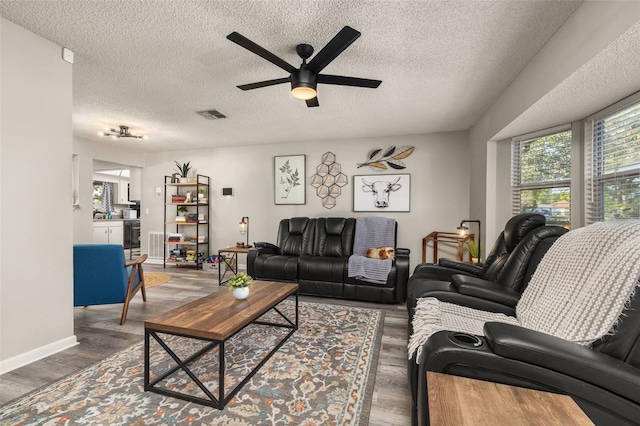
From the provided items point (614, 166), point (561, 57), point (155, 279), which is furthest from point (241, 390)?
point (155, 279)

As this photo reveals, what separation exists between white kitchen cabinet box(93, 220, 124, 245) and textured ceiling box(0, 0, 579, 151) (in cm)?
375

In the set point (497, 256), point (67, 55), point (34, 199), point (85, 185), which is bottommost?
point (497, 256)

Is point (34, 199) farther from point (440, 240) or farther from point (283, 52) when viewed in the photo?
point (440, 240)

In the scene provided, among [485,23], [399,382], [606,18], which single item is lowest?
[399,382]

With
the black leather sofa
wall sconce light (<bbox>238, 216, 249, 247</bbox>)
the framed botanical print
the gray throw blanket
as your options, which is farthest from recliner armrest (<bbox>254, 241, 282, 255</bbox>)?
the gray throw blanket

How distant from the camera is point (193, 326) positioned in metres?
1.72

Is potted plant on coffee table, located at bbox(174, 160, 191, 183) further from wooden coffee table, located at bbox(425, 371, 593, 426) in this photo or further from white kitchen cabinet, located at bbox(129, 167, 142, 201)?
wooden coffee table, located at bbox(425, 371, 593, 426)

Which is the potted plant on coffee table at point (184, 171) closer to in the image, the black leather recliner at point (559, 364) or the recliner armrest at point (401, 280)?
the recliner armrest at point (401, 280)

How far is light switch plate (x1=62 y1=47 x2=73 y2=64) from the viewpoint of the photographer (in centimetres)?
233

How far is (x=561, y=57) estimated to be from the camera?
194 cm

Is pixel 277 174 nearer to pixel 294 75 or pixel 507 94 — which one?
pixel 294 75

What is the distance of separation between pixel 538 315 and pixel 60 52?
12.3ft

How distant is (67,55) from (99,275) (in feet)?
6.33

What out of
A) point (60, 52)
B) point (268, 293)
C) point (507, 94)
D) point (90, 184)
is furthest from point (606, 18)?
point (90, 184)
